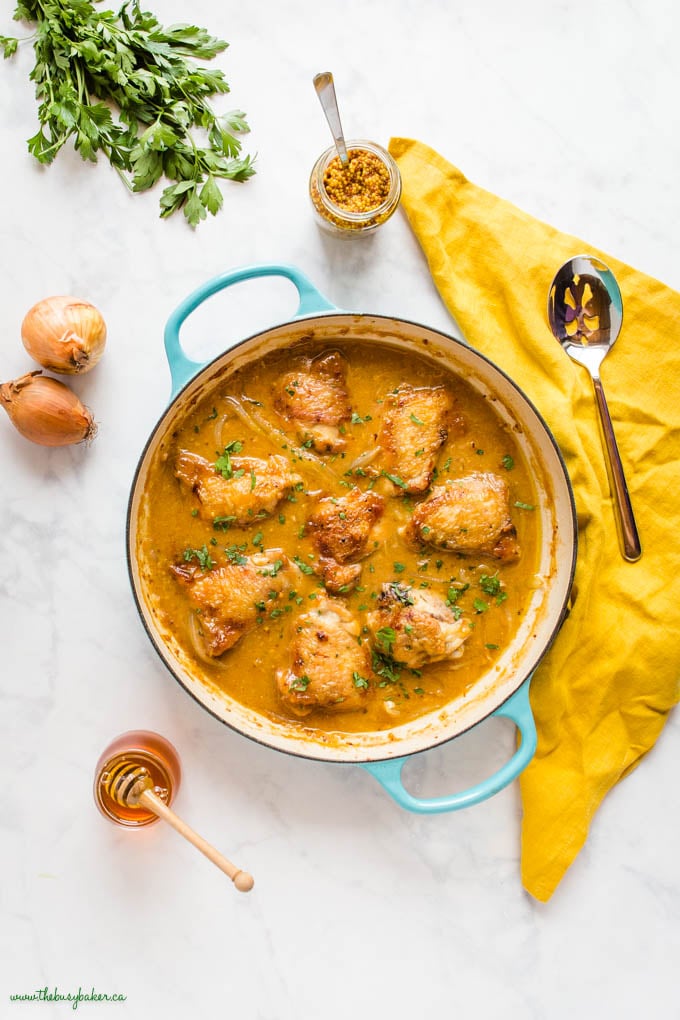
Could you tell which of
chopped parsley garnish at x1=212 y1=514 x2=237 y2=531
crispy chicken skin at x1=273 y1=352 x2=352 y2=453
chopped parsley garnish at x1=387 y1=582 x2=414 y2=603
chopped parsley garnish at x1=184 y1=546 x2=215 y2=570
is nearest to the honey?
chopped parsley garnish at x1=184 y1=546 x2=215 y2=570

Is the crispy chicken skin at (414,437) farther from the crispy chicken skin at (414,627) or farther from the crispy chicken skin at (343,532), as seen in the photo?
the crispy chicken skin at (414,627)

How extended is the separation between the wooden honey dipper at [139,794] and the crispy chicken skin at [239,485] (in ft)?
3.34

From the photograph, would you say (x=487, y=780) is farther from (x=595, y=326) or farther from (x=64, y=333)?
(x=64, y=333)

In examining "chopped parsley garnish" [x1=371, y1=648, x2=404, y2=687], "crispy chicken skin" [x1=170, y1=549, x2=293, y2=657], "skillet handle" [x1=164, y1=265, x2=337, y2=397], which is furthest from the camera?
"chopped parsley garnish" [x1=371, y1=648, x2=404, y2=687]

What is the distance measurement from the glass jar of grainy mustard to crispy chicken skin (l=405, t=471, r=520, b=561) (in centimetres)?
106

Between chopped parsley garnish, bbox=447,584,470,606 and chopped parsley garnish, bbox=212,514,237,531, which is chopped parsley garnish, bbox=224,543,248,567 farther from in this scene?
chopped parsley garnish, bbox=447,584,470,606

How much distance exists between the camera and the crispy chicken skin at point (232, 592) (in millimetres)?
3166

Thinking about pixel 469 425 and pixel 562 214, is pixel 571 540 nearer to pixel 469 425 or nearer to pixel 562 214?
pixel 469 425

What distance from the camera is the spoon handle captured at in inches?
129

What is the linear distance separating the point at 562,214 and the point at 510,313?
0.51 m

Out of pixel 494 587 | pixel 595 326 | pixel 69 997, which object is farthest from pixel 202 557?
pixel 69 997

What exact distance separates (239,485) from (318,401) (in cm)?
44

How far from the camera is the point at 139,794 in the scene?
10.5 ft

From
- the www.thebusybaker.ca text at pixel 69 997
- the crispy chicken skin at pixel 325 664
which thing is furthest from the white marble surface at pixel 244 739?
the crispy chicken skin at pixel 325 664
